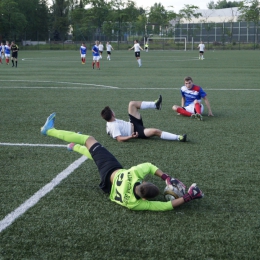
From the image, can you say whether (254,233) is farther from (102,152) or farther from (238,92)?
(238,92)

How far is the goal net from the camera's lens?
78.1m

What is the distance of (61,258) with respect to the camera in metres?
4.05

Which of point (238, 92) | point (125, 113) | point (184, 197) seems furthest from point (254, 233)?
point (238, 92)

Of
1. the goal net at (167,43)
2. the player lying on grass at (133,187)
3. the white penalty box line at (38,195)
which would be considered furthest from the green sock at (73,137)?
the goal net at (167,43)

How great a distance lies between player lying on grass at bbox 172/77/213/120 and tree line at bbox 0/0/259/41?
7926 centimetres

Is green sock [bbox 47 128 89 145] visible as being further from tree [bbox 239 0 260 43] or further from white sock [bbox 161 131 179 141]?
tree [bbox 239 0 260 43]

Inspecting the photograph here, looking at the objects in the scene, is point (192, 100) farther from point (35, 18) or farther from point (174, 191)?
point (35, 18)

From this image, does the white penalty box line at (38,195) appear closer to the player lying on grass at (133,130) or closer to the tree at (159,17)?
the player lying on grass at (133,130)

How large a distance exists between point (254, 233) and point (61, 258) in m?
2.00

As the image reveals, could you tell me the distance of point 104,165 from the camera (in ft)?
18.9

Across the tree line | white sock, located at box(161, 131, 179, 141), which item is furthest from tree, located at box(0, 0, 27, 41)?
white sock, located at box(161, 131, 179, 141)

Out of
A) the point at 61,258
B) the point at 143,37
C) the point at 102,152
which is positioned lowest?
the point at 61,258

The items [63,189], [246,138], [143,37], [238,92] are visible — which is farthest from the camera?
[143,37]

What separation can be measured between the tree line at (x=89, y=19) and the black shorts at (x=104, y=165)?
278 ft
